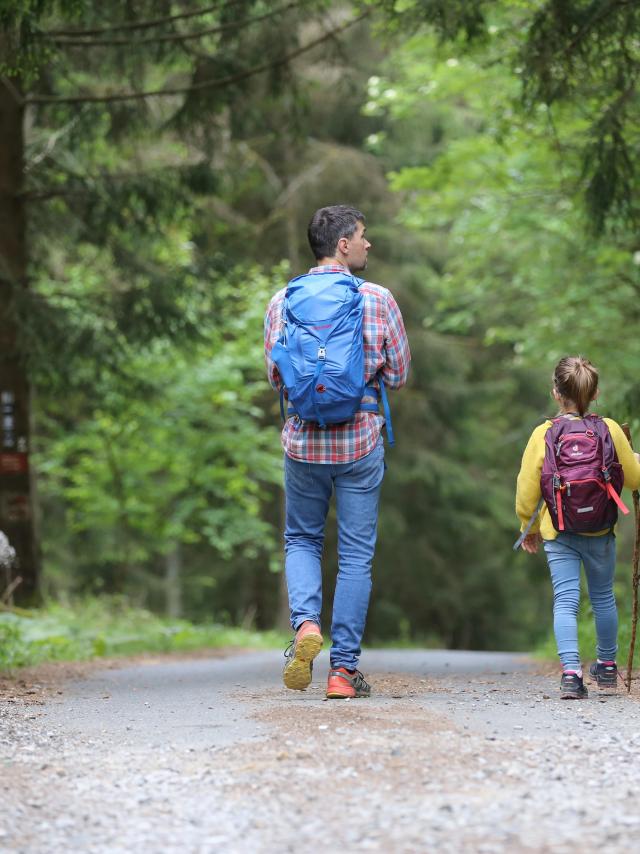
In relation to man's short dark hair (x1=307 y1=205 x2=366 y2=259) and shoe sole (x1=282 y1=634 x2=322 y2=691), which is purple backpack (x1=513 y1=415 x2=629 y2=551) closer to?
shoe sole (x1=282 y1=634 x2=322 y2=691)

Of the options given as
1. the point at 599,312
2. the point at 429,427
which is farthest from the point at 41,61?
the point at 429,427

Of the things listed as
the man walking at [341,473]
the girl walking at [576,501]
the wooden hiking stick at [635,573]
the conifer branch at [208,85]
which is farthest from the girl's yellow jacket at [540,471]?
the conifer branch at [208,85]

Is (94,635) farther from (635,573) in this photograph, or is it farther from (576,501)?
(576,501)

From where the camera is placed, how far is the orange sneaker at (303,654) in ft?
18.0

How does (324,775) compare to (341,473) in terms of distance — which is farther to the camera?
(341,473)

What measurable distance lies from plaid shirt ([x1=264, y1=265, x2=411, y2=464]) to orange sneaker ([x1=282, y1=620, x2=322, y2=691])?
80cm

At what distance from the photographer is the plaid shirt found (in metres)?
5.71

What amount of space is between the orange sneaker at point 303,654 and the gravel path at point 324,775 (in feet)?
0.42

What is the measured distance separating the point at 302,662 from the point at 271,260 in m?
16.8

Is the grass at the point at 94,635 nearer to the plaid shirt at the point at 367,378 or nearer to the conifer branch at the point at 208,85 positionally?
the plaid shirt at the point at 367,378

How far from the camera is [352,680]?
568 cm

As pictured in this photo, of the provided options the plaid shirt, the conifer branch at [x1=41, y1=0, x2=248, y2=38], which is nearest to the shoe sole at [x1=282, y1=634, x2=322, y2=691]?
the plaid shirt

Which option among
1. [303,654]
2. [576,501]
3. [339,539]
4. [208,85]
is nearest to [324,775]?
[303,654]

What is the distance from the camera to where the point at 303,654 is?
5512 mm
